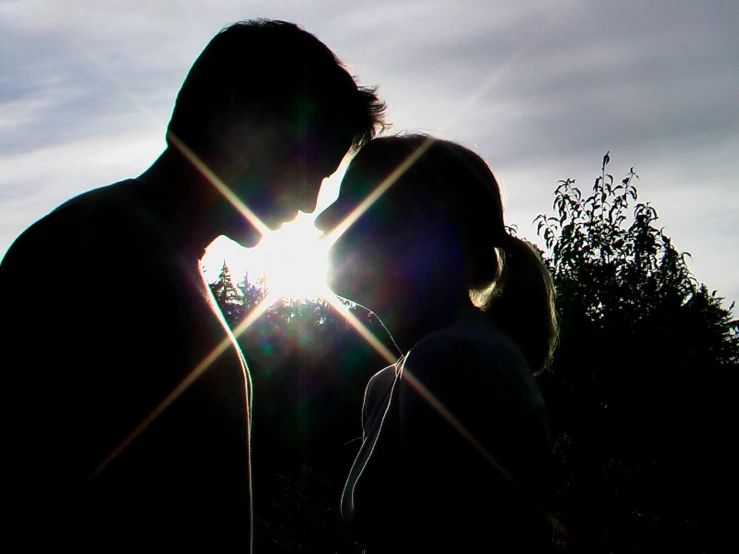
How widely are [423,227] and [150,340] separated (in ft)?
2.95

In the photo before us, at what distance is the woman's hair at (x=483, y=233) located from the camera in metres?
2.25

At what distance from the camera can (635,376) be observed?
722cm

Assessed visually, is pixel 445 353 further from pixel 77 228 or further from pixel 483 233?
pixel 77 228

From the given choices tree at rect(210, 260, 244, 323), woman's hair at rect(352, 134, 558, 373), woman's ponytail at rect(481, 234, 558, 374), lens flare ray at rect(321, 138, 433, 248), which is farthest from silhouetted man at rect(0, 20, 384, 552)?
tree at rect(210, 260, 244, 323)

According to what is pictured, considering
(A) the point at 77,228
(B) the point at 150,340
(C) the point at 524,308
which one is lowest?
(B) the point at 150,340

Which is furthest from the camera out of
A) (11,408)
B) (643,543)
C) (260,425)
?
(260,425)

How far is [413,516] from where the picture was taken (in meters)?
1.68

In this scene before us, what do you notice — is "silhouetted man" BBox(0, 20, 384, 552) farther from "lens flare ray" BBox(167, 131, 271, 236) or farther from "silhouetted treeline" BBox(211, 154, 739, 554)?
"silhouetted treeline" BBox(211, 154, 739, 554)

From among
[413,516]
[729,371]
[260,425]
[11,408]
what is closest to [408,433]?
[413,516]

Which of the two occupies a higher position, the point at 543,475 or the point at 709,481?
the point at 709,481

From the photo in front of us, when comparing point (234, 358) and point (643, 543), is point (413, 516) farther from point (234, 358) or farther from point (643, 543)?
point (643, 543)

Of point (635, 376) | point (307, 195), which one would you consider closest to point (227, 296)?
point (635, 376)

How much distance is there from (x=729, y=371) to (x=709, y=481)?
1659 millimetres

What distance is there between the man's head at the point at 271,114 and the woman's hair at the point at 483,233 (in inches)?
10.1
